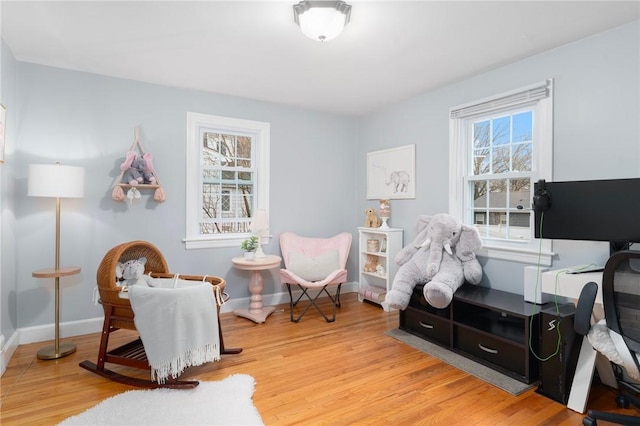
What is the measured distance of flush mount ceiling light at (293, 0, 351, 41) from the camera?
206 centimetres

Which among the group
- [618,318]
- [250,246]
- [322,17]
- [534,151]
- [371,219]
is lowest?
[618,318]

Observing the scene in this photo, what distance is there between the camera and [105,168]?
3.34 metres

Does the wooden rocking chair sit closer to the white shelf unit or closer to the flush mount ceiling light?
the flush mount ceiling light

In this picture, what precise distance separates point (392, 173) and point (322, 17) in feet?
8.10

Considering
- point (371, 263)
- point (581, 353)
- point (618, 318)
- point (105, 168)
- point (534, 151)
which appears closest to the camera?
point (618, 318)

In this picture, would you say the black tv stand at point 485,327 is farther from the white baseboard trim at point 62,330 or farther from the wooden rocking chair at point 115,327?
the white baseboard trim at point 62,330

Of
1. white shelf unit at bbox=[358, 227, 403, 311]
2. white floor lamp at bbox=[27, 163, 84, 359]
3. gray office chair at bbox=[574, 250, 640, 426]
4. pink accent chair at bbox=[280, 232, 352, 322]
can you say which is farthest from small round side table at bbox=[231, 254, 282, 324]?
gray office chair at bbox=[574, 250, 640, 426]

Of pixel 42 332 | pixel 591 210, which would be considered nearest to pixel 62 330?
pixel 42 332

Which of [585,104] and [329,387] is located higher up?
[585,104]

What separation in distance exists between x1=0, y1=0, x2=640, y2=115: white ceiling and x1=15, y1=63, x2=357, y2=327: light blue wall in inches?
8.9

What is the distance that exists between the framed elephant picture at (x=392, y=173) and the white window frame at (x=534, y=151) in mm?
551

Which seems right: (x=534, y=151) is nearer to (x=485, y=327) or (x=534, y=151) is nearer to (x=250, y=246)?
(x=485, y=327)

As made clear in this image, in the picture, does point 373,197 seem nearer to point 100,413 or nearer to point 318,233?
point 318,233

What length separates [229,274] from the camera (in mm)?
3982
